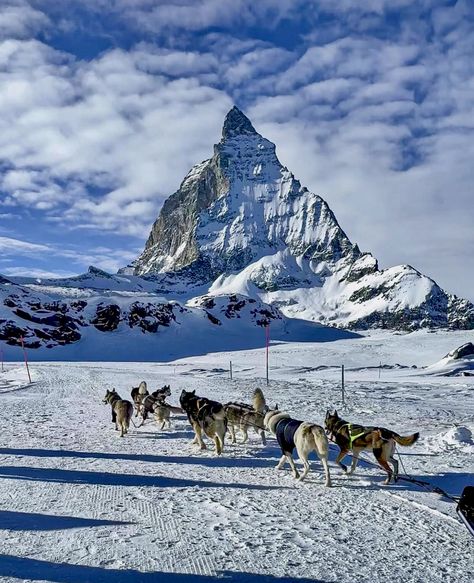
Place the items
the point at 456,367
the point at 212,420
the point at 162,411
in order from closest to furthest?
the point at 212,420, the point at 162,411, the point at 456,367

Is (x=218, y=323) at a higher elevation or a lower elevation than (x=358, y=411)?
higher

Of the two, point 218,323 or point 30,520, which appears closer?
point 30,520

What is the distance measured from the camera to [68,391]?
22.7 metres

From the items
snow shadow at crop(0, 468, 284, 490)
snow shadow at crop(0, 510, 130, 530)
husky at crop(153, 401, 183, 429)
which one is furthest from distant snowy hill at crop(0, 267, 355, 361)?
snow shadow at crop(0, 510, 130, 530)

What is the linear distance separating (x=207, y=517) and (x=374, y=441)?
9.51 feet

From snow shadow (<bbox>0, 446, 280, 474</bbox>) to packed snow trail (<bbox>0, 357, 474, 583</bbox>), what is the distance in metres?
0.04

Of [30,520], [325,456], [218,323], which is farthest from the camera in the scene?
[218,323]

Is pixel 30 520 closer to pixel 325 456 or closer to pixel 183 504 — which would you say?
pixel 183 504

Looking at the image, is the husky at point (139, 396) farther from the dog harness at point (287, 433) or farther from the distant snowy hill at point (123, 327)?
the distant snowy hill at point (123, 327)

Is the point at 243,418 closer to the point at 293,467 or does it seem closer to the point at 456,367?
the point at 293,467

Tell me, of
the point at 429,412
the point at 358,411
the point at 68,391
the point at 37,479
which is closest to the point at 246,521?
the point at 37,479

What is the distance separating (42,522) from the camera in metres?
5.71

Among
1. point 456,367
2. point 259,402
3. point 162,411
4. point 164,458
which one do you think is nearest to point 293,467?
point 164,458

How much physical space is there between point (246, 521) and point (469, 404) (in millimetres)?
14853
